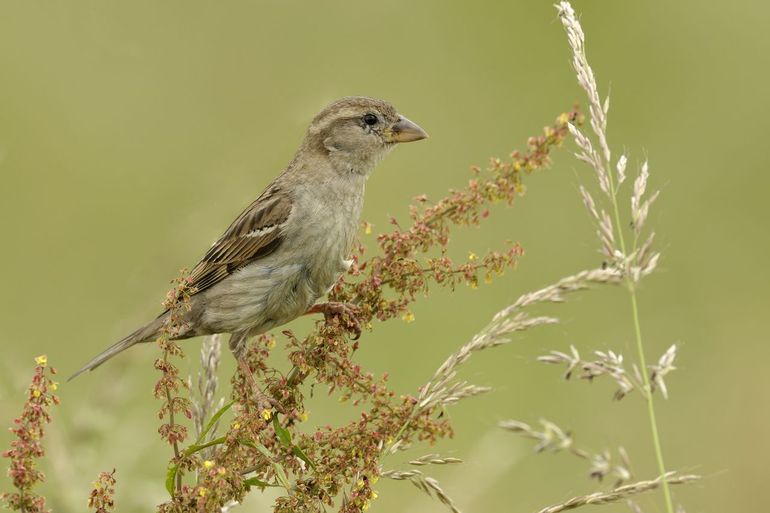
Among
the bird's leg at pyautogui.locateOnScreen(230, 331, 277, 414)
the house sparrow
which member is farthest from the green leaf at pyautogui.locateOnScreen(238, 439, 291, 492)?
the house sparrow

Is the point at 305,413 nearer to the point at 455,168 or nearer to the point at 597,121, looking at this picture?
the point at 597,121

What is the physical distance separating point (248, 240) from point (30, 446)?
241 cm

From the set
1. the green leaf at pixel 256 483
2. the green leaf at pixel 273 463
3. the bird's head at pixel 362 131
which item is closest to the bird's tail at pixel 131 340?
the bird's head at pixel 362 131

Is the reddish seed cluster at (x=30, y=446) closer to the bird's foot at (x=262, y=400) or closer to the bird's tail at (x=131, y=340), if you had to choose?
the bird's foot at (x=262, y=400)

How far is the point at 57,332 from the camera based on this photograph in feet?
20.6

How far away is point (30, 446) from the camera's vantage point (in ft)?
7.77

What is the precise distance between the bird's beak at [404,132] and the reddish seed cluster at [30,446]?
279cm

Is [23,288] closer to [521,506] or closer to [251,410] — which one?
[521,506]

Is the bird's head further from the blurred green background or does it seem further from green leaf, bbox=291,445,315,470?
green leaf, bbox=291,445,315,470

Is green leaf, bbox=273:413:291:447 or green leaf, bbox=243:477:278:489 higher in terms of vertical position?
green leaf, bbox=273:413:291:447

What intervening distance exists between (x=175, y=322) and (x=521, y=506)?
10.7ft

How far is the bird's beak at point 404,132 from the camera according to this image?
16.2ft

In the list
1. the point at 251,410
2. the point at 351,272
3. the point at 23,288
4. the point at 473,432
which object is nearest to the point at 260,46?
the point at 23,288

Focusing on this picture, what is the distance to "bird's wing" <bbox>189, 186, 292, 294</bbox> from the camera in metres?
4.65
